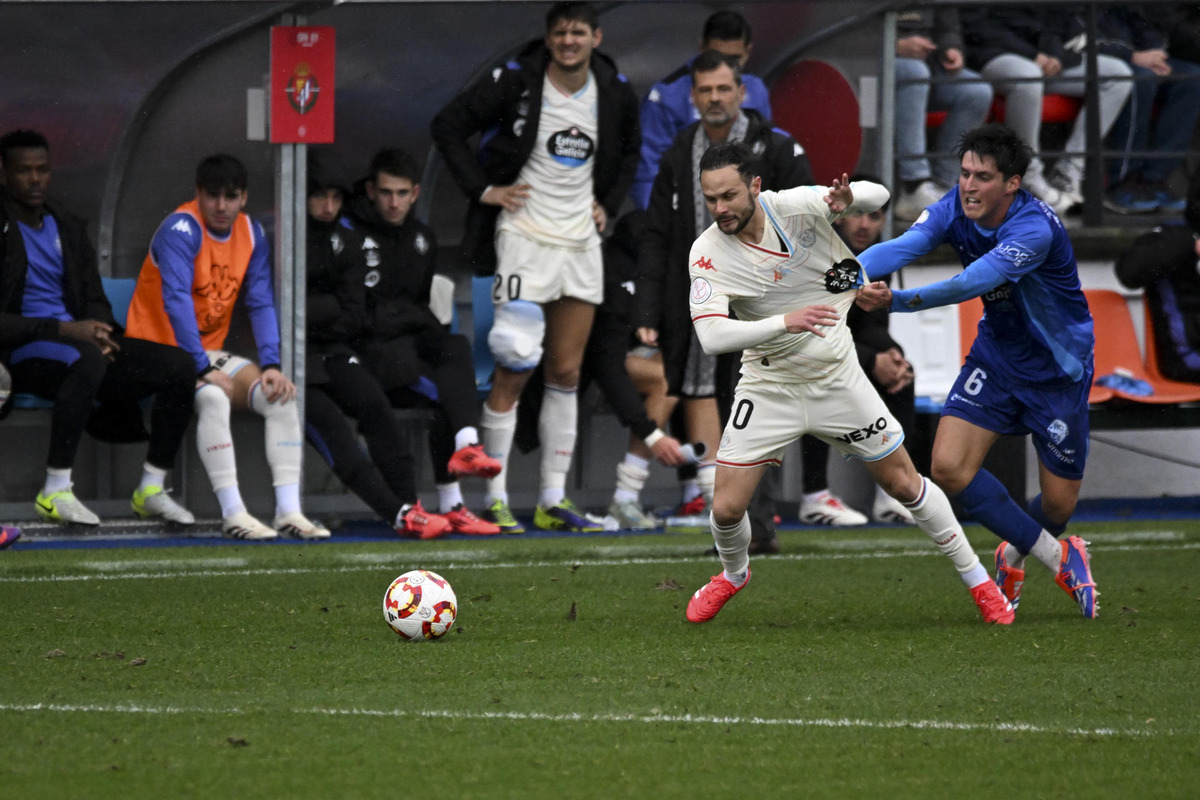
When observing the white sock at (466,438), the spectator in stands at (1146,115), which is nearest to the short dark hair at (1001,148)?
the white sock at (466,438)

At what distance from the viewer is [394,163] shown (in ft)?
28.8

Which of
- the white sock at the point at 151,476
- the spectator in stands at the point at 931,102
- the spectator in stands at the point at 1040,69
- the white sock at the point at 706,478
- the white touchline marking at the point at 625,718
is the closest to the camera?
the white touchline marking at the point at 625,718

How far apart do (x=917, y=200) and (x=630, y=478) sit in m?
2.71

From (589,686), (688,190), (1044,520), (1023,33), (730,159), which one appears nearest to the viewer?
(589,686)

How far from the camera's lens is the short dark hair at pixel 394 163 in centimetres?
877

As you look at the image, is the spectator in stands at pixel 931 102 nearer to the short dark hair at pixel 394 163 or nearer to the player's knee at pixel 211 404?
the short dark hair at pixel 394 163

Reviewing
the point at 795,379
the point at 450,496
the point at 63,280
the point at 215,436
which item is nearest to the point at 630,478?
the point at 450,496

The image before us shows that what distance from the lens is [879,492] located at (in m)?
9.59

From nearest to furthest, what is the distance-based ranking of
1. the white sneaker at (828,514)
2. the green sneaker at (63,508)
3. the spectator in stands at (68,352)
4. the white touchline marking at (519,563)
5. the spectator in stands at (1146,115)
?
the white touchline marking at (519,563), the spectator in stands at (68,352), the green sneaker at (63,508), the white sneaker at (828,514), the spectator in stands at (1146,115)

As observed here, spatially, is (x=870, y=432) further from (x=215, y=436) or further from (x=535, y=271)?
(x=215, y=436)

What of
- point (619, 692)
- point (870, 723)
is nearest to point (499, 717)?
point (619, 692)

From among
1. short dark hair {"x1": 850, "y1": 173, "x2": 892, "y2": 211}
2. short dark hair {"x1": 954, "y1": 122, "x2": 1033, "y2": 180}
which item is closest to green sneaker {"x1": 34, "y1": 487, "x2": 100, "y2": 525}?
short dark hair {"x1": 850, "y1": 173, "x2": 892, "y2": 211}

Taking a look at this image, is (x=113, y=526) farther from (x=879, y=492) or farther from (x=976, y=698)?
(x=976, y=698)

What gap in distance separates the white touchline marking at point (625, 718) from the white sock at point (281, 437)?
14.0 feet
